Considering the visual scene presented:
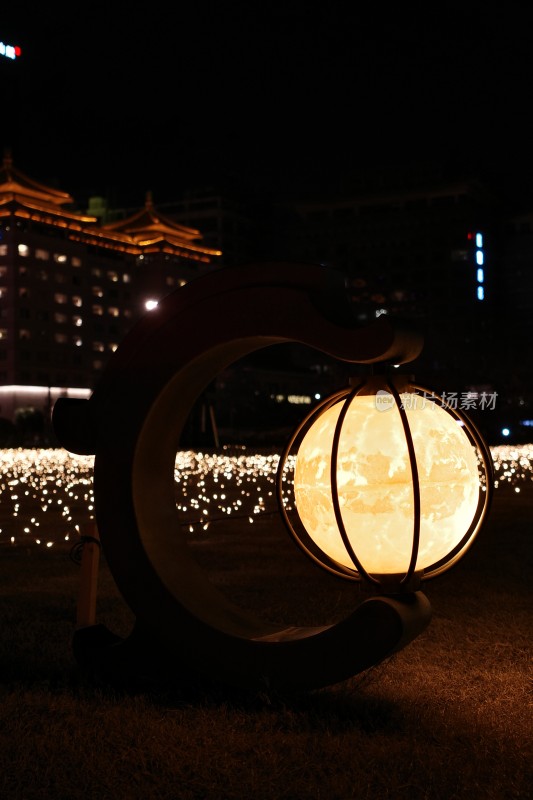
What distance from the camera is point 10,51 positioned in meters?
53.7

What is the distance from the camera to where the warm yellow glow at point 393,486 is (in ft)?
16.7

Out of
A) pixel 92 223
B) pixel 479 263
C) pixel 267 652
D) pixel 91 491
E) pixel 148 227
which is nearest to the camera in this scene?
pixel 267 652

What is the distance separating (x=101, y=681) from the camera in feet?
18.4

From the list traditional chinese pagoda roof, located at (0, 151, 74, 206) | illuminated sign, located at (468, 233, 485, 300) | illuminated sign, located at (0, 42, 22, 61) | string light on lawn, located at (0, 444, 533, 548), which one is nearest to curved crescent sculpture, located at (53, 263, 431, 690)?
string light on lawn, located at (0, 444, 533, 548)

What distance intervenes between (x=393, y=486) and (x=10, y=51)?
177 ft

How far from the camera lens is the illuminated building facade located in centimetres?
8925

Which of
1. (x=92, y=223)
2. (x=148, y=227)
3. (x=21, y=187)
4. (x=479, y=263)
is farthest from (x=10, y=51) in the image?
(x=479, y=263)

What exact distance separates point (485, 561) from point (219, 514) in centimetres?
557

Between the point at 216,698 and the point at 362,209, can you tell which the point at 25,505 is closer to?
the point at 216,698

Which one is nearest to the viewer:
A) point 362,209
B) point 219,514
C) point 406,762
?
point 406,762

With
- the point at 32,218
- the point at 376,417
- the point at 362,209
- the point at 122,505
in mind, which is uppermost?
the point at 362,209

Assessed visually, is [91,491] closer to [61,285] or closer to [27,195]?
[27,195]

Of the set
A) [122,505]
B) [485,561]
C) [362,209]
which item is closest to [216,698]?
[122,505]

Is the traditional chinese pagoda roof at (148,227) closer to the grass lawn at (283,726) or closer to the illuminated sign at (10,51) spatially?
the illuminated sign at (10,51)
